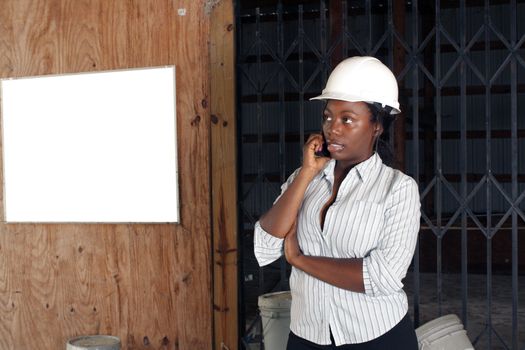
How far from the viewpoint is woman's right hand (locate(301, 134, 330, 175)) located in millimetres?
1622

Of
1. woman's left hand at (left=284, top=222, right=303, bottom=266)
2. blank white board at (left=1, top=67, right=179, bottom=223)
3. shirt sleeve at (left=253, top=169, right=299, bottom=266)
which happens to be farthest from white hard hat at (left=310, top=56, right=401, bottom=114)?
blank white board at (left=1, top=67, right=179, bottom=223)

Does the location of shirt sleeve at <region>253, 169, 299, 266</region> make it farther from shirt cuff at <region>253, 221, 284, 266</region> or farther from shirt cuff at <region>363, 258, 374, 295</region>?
shirt cuff at <region>363, 258, 374, 295</region>

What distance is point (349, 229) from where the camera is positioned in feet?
5.14

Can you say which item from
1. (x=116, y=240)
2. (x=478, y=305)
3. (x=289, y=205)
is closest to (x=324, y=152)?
(x=289, y=205)

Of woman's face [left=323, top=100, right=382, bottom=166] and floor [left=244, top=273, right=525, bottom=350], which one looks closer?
woman's face [left=323, top=100, right=382, bottom=166]

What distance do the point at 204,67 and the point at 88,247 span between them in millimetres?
1037

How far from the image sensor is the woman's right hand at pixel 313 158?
162 cm

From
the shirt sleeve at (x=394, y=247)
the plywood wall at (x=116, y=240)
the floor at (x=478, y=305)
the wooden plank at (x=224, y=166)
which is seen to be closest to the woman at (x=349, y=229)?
the shirt sleeve at (x=394, y=247)

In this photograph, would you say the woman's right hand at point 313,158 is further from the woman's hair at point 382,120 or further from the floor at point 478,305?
the floor at point 478,305

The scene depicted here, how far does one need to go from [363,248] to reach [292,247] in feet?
0.62

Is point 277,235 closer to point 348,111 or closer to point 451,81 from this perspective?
point 348,111

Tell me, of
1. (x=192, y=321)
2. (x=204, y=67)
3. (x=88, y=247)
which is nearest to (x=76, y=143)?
(x=88, y=247)

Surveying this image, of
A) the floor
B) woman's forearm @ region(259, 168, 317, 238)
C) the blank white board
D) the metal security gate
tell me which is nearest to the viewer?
woman's forearm @ region(259, 168, 317, 238)

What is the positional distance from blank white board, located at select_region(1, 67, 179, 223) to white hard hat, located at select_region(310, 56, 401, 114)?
4.40ft
